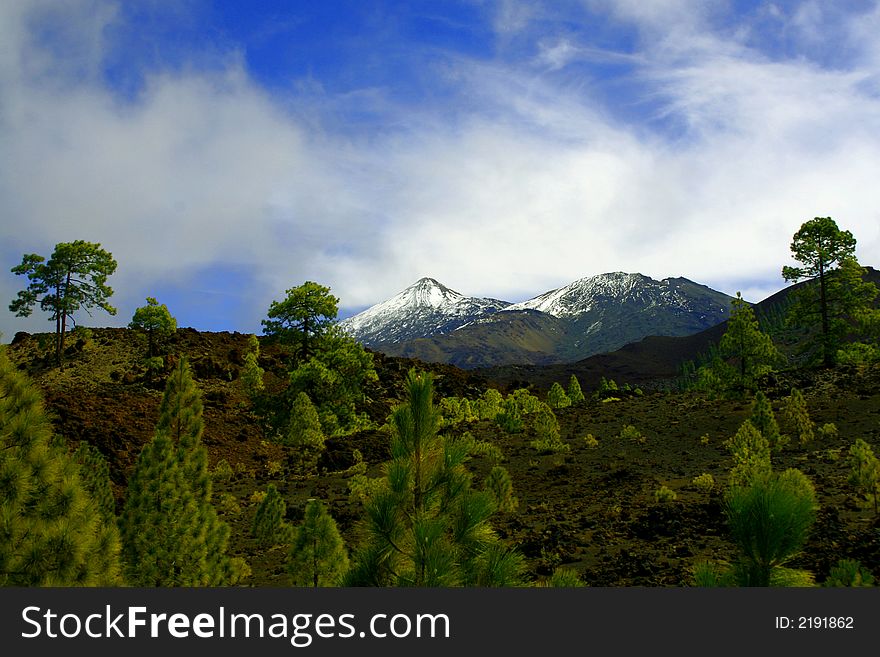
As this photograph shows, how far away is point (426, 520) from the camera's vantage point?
3.58 metres

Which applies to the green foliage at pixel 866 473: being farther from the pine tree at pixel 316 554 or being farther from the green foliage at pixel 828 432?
the pine tree at pixel 316 554

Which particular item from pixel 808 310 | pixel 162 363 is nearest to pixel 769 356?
A: pixel 808 310

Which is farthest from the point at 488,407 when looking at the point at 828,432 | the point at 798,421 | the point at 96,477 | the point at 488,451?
the point at 96,477

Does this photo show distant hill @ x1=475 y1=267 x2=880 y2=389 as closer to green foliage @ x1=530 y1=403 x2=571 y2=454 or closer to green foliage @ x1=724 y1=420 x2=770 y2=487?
green foliage @ x1=530 y1=403 x2=571 y2=454

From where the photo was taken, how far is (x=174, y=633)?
9.43ft

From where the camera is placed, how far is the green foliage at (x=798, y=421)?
18.9 meters

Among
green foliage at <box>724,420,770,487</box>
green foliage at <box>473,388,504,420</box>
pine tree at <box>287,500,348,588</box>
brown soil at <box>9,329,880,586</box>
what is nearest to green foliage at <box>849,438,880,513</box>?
brown soil at <box>9,329,880,586</box>

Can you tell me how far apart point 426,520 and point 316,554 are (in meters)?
6.35

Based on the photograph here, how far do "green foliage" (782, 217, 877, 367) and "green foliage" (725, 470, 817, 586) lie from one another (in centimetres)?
2709

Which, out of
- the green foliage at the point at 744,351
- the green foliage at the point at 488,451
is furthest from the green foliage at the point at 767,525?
the green foliage at the point at 744,351

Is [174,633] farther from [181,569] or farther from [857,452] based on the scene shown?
[857,452]

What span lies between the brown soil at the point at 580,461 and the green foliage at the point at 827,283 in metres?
2.66

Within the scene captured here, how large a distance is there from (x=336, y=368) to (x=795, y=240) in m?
23.5

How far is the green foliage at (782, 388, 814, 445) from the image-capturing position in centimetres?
1888
